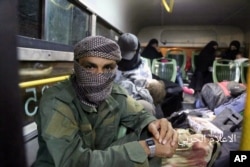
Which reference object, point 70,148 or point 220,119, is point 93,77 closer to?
point 70,148

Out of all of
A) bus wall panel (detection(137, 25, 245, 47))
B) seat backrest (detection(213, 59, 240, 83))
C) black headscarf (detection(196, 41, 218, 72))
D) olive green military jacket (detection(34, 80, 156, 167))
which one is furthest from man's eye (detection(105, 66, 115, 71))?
bus wall panel (detection(137, 25, 245, 47))

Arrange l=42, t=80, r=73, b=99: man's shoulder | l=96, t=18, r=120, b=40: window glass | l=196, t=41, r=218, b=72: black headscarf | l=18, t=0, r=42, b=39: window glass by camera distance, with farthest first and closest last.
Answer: l=196, t=41, r=218, b=72: black headscarf, l=96, t=18, r=120, b=40: window glass, l=18, t=0, r=42, b=39: window glass, l=42, t=80, r=73, b=99: man's shoulder

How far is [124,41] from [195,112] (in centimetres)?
100

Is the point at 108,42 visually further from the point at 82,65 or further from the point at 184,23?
the point at 184,23

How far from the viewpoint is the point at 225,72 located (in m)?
4.80

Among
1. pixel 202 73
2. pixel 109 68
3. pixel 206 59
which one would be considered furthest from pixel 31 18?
pixel 206 59

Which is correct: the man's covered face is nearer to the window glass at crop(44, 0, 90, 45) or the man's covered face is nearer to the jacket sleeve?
the jacket sleeve

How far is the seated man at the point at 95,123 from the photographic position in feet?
3.49

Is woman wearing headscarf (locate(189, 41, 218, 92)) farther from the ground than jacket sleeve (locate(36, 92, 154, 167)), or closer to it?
farther from the ground

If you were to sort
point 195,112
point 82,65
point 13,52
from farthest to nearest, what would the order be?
point 195,112
point 82,65
point 13,52

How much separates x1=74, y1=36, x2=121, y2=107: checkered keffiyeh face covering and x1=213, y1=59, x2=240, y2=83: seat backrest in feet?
12.6

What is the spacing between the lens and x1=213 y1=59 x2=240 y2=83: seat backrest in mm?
4680

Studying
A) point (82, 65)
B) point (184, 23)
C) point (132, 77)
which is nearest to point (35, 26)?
point (82, 65)

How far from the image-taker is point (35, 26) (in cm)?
189
